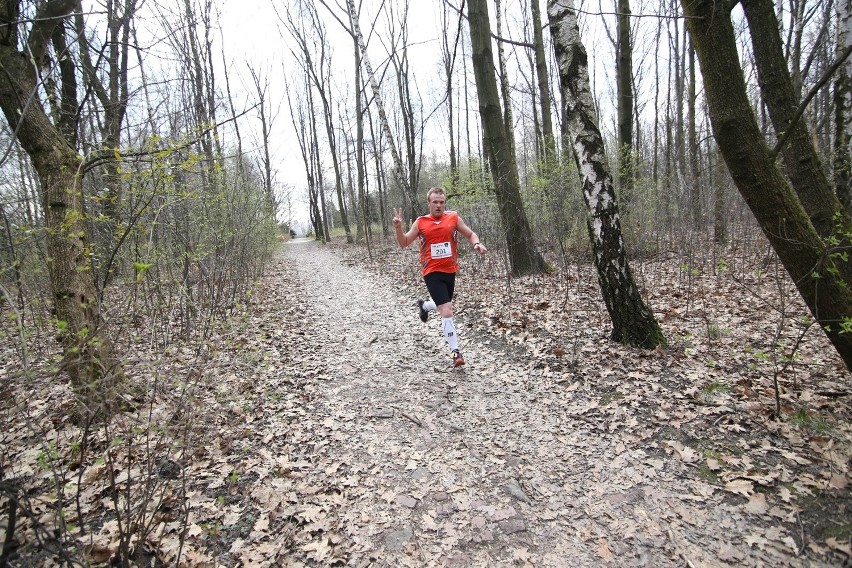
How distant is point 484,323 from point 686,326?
2.60m

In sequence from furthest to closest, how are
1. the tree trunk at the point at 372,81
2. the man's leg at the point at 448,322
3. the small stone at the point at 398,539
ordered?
the tree trunk at the point at 372,81 < the man's leg at the point at 448,322 < the small stone at the point at 398,539

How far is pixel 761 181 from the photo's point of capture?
2955 millimetres

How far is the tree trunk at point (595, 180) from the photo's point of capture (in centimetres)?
429

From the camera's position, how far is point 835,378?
3.40 m

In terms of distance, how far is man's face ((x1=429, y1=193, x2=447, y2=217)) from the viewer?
189 inches

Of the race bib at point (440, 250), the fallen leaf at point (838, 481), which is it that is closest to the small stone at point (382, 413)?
the race bib at point (440, 250)

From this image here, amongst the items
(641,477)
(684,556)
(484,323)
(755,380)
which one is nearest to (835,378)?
(755,380)

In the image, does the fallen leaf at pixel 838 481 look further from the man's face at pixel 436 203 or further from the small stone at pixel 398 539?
the man's face at pixel 436 203

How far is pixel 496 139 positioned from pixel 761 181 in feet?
17.6

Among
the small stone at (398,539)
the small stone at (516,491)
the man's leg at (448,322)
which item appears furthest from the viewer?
the man's leg at (448,322)

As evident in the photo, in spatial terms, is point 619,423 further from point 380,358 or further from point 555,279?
point 555,279

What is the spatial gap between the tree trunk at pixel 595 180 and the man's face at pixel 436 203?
158 centimetres

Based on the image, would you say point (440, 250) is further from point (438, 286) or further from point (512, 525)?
point (512, 525)

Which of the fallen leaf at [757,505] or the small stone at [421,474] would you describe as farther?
the small stone at [421,474]
